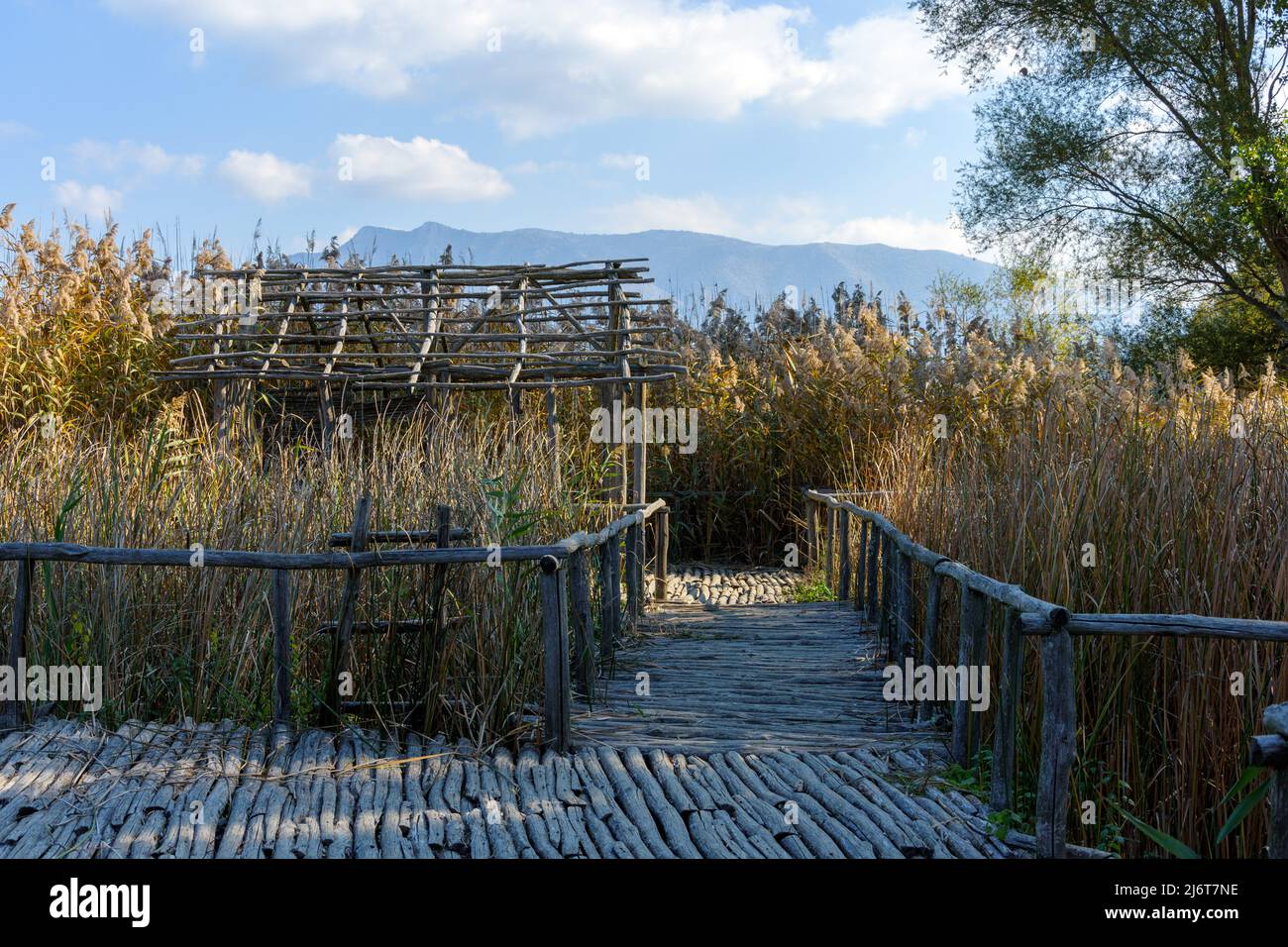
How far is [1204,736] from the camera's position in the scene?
3930mm

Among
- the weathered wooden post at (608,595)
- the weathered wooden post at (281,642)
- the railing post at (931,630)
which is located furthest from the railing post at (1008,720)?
the weathered wooden post at (608,595)

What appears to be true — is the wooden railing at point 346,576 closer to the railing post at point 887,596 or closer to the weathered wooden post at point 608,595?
the weathered wooden post at point 608,595

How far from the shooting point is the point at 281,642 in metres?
4.49

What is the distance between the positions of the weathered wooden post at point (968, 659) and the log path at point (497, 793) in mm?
142

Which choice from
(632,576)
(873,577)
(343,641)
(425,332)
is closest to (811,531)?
(873,577)

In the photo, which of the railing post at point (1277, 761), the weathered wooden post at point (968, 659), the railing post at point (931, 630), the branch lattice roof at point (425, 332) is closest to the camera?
the railing post at point (1277, 761)

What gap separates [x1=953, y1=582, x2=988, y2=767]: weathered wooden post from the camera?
4328 mm

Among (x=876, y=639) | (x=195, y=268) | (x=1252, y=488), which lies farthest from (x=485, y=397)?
(x=1252, y=488)

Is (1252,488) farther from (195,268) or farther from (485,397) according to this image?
(195,268)

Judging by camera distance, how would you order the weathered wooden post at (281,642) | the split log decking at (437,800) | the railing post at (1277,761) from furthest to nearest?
the weathered wooden post at (281,642) → the split log decking at (437,800) → the railing post at (1277,761)

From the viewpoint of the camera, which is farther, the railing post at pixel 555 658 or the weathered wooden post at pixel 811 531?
the weathered wooden post at pixel 811 531

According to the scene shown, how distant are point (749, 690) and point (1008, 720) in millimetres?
2161

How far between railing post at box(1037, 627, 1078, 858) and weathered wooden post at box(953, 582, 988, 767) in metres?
0.89

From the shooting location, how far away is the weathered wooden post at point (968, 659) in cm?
433
